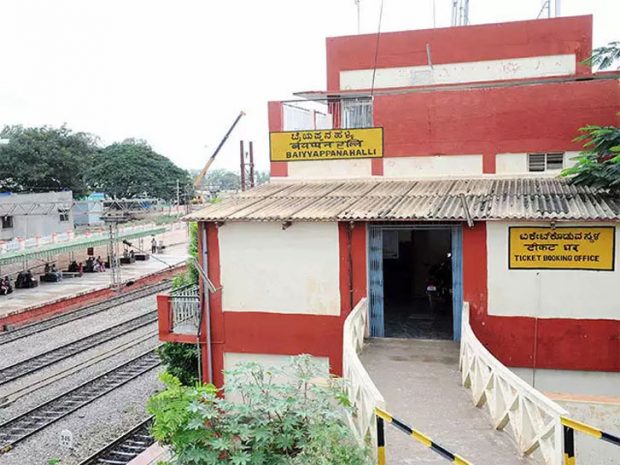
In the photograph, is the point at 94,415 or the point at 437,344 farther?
the point at 94,415

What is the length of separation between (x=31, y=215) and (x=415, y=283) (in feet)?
105

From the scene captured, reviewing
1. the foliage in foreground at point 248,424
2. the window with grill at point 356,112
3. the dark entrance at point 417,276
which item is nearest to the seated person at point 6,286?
the dark entrance at point 417,276

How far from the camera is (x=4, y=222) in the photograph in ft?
129

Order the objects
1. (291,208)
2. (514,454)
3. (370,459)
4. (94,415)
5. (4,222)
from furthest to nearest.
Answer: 1. (4,222)
2. (94,415)
3. (291,208)
4. (514,454)
5. (370,459)

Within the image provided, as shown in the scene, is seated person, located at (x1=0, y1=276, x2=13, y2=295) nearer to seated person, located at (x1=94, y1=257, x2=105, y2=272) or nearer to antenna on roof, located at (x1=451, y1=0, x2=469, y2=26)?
seated person, located at (x1=94, y1=257, x2=105, y2=272)

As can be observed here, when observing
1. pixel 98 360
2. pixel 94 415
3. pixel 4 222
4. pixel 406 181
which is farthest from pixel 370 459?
pixel 4 222

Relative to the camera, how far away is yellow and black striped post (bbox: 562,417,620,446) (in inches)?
176

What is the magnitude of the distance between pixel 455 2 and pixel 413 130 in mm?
7324

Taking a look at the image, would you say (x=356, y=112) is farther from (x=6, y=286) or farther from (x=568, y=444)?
(x=6, y=286)

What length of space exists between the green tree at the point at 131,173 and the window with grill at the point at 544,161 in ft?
203

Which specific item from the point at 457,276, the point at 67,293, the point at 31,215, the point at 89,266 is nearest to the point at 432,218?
the point at 457,276

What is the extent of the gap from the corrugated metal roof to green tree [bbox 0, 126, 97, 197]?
4902 cm

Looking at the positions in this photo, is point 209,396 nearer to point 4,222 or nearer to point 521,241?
point 521,241

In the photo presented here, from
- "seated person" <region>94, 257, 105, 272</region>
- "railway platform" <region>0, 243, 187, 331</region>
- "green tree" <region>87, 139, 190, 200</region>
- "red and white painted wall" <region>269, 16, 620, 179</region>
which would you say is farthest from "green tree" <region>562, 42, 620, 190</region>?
"green tree" <region>87, 139, 190, 200</region>
